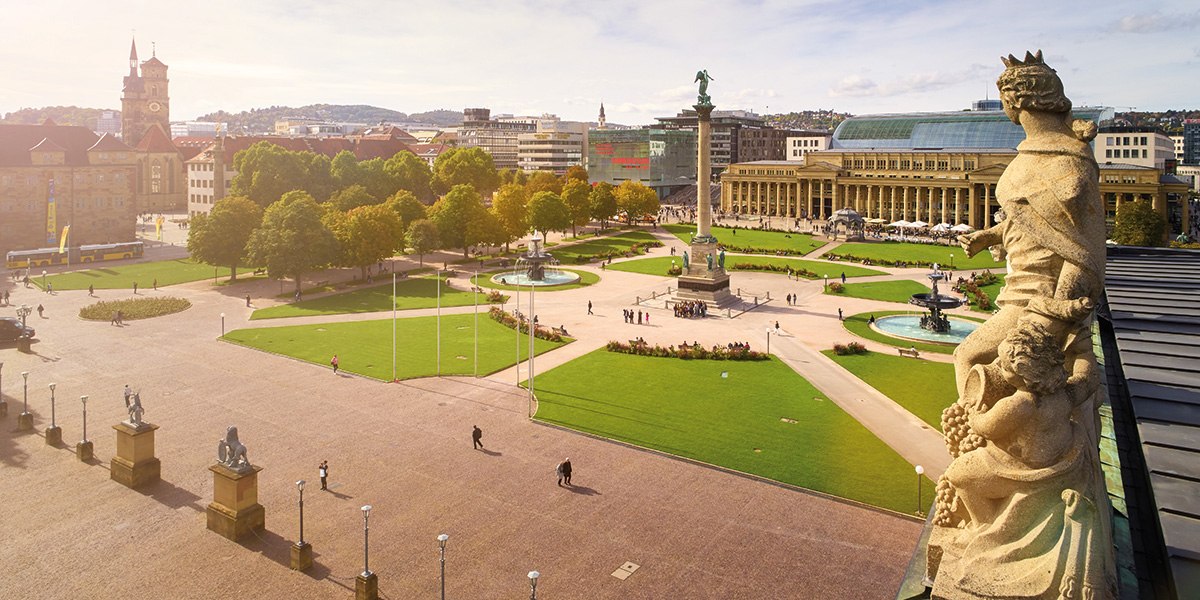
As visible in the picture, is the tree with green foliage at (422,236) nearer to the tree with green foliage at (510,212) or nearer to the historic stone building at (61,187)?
the tree with green foliage at (510,212)

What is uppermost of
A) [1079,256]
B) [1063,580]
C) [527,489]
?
[1079,256]

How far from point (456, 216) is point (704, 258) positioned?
36.7 m

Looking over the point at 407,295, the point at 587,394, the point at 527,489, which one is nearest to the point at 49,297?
the point at 407,295

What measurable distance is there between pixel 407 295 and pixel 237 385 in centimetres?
3282

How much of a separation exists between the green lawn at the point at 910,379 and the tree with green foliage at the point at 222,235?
202 feet

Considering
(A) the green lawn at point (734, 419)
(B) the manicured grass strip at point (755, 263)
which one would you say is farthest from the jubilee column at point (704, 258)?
(A) the green lawn at point (734, 419)

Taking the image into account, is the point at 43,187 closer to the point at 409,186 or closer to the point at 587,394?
the point at 409,186

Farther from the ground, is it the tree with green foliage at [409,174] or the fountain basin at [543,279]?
the tree with green foliage at [409,174]

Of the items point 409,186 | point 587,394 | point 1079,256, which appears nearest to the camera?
point 1079,256

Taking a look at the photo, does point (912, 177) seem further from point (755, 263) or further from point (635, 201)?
point (755, 263)

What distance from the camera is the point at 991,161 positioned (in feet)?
467

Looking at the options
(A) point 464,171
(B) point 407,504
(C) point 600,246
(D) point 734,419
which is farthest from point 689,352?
(A) point 464,171

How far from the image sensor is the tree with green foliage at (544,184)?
146m

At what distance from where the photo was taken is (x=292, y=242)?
261ft
